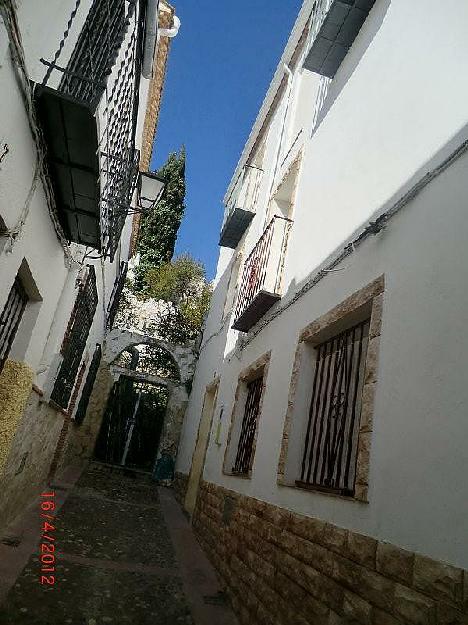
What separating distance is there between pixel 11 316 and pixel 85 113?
86.7 inches

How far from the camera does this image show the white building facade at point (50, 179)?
299 centimetres

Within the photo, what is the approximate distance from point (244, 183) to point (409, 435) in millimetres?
10951

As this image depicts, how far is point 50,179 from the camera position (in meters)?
3.83

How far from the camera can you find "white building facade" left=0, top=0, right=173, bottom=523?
2994 mm

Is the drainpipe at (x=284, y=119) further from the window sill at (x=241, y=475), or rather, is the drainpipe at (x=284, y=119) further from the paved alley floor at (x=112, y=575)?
the paved alley floor at (x=112, y=575)

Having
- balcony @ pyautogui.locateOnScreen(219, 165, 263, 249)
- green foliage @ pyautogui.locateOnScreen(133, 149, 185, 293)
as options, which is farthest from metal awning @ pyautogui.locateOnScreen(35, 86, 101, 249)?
green foliage @ pyautogui.locateOnScreen(133, 149, 185, 293)

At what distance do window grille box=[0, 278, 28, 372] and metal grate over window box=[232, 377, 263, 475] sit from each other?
3.43m

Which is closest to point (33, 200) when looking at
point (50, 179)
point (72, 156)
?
point (50, 179)

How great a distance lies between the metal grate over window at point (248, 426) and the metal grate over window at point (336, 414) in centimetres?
192

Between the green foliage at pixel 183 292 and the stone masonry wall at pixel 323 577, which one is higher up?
the green foliage at pixel 183 292

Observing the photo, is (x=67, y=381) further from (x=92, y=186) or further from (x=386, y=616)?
(x=386, y=616)

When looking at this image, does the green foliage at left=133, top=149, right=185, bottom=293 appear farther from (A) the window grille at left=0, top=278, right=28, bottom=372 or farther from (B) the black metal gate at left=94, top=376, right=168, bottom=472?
(A) the window grille at left=0, top=278, right=28, bottom=372

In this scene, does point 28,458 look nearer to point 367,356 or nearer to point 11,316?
point 11,316

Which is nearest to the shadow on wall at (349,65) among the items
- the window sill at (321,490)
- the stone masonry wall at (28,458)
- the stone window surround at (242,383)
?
the stone window surround at (242,383)
